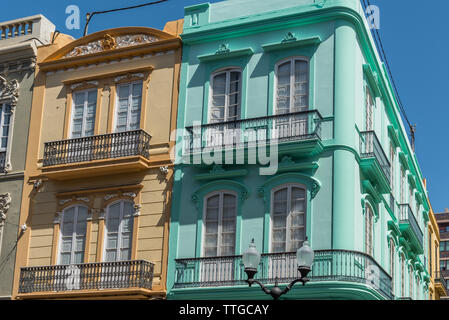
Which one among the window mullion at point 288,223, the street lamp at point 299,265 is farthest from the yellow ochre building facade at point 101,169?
the street lamp at point 299,265

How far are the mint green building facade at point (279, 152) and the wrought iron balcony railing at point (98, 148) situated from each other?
1.07 m

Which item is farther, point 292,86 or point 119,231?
point 119,231

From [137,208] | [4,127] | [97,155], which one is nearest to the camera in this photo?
[137,208]

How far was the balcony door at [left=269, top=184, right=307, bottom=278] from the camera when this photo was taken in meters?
18.5

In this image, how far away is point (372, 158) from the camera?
19375mm

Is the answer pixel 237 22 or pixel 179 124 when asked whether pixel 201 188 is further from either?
pixel 237 22

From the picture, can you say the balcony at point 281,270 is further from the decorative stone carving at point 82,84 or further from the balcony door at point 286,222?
the decorative stone carving at point 82,84

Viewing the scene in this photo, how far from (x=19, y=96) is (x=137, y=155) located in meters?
4.91

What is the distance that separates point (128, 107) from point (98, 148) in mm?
1414

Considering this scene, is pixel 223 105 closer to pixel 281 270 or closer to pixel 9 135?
pixel 281 270

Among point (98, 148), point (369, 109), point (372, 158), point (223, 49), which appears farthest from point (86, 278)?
point (369, 109)

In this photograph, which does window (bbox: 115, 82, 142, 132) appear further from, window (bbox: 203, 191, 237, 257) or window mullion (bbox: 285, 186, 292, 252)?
window mullion (bbox: 285, 186, 292, 252)

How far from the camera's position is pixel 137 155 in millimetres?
20391
